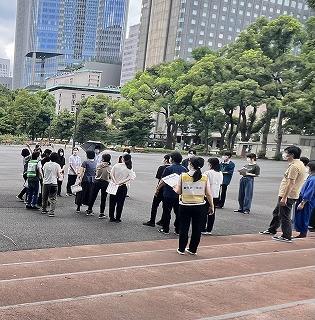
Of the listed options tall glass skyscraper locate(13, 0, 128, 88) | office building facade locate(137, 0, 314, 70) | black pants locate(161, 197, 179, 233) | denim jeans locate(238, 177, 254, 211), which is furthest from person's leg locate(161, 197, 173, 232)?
tall glass skyscraper locate(13, 0, 128, 88)

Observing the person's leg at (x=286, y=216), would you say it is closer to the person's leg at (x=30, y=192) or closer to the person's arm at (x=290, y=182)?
the person's arm at (x=290, y=182)

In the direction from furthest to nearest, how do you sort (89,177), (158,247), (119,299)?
(89,177) → (158,247) → (119,299)

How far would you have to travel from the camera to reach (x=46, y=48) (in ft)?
573

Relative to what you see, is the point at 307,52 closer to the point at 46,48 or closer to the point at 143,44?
the point at 143,44

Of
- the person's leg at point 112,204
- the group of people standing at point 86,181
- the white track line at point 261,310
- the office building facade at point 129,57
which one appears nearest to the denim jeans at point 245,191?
the group of people standing at point 86,181

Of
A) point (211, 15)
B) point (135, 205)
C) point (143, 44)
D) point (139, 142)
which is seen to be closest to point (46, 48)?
point (143, 44)

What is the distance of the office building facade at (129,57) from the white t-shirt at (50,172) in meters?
140

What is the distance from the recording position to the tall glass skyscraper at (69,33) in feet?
571

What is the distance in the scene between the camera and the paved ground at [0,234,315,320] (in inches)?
169

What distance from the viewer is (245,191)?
12469mm

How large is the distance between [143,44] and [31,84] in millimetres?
72422

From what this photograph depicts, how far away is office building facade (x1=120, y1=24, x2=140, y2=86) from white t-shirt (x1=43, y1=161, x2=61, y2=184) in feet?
459

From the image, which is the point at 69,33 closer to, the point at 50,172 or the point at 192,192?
the point at 50,172

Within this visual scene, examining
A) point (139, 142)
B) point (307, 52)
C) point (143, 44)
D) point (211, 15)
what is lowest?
point (139, 142)
